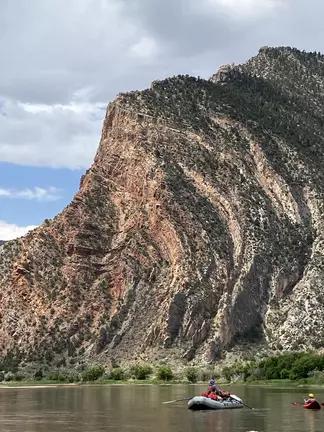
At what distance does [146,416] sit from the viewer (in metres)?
51.1

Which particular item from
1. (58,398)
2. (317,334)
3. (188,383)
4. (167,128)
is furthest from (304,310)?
(58,398)

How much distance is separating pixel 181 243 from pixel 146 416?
7518cm

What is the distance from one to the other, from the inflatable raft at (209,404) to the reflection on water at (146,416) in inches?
27.8

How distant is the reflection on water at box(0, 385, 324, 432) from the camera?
4438 centimetres

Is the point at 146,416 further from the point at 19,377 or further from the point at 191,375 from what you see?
the point at 19,377

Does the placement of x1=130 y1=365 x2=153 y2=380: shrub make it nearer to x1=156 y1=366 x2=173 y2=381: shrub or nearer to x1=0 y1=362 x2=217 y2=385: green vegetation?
x1=0 y1=362 x2=217 y2=385: green vegetation

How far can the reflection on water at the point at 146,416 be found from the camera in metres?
44.4

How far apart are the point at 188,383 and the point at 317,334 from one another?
2121 centimetres

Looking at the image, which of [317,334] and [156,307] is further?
[156,307]

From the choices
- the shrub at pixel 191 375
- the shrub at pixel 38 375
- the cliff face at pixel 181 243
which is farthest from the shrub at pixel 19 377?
the shrub at pixel 191 375

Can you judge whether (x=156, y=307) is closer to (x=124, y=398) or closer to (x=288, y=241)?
(x=288, y=241)

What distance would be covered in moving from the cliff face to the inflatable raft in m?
53.3

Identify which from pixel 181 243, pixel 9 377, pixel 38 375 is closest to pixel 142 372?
pixel 38 375

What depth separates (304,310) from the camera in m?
116
